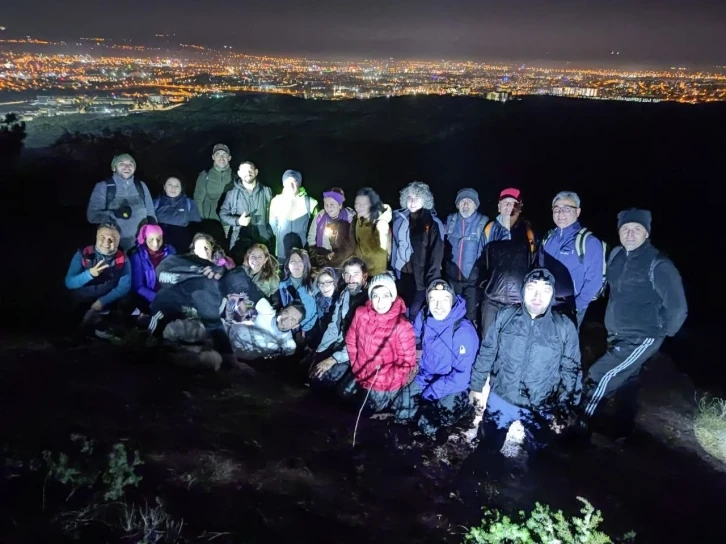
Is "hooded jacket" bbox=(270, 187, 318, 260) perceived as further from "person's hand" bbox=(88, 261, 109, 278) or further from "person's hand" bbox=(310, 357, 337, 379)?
"person's hand" bbox=(310, 357, 337, 379)

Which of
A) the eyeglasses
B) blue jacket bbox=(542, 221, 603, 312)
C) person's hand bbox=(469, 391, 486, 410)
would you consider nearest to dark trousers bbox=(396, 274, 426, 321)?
person's hand bbox=(469, 391, 486, 410)

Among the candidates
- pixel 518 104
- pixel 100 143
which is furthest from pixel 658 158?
pixel 100 143

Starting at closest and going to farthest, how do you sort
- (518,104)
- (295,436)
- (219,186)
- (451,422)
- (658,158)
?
1. (295,436)
2. (451,422)
3. (219,186)
4. (658,158)
5. (518,104)

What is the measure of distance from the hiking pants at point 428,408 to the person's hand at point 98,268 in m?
4.10

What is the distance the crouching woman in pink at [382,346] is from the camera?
15.3 feet

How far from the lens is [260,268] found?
5707 mm

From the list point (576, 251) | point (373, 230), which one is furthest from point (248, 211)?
point (576, 251)

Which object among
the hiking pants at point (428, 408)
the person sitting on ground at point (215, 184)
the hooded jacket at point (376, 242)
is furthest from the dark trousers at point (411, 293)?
the person sitting on ground at point (215, 184)

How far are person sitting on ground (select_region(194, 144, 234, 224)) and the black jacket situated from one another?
5.85 metres

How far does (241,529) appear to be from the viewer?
120 inches

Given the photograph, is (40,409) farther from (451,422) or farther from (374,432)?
(451,422)

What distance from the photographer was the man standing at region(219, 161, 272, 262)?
282 inches

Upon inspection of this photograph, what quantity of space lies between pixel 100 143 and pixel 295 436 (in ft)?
63.1

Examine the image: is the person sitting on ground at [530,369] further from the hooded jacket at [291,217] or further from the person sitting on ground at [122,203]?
the person sitting on ground at [122,203]
